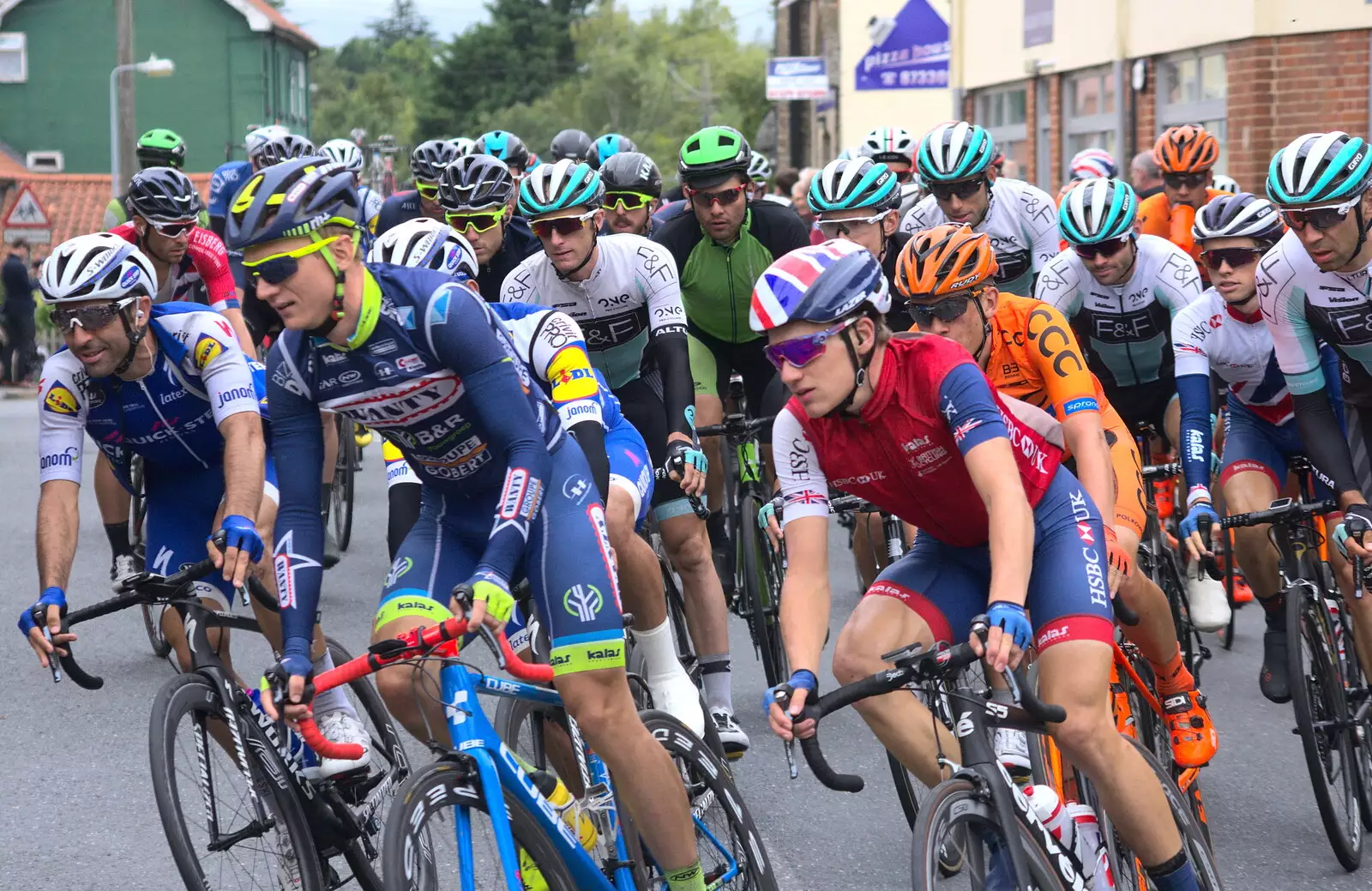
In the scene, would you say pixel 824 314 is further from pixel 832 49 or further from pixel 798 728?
pixel 832 49

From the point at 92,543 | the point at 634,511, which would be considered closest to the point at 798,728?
the point at 634,511

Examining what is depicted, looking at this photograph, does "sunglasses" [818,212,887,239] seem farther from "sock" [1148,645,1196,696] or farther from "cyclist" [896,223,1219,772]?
"sock" [1148,645,1196,696]

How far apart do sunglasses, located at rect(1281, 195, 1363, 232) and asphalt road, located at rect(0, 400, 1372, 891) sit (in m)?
2.03

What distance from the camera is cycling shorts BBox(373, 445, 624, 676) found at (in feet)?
14.1

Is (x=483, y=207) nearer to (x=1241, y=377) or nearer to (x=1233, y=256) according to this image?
(x=1233, y=256)

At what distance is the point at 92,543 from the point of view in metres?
11.7

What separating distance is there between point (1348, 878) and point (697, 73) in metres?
114

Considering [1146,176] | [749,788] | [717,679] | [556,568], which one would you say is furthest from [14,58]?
[556,568]

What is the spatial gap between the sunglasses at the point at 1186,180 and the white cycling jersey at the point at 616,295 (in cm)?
432

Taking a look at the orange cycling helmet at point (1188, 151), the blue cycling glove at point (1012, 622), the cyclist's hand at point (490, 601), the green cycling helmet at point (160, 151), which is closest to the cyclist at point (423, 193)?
the green cycling helmet at point (160, 151)

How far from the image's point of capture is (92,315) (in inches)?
197

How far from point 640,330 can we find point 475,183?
0.94 meters

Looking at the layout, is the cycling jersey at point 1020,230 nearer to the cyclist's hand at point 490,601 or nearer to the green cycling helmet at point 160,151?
the cyclist's hand at point 490,601

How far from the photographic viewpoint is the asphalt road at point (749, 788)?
551 centimetres
